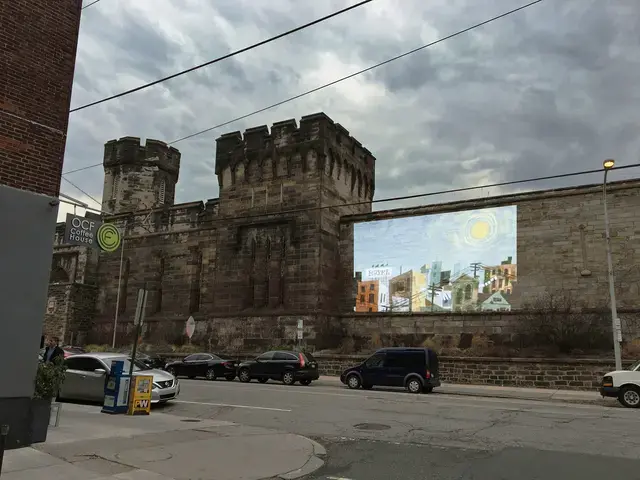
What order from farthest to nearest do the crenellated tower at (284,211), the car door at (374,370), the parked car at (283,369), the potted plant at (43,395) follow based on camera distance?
1. the crenellated tower at (284,211)
2. the parked car at (283,369)
3. the car door at (374,370)
4. the potted plant at (43,395)

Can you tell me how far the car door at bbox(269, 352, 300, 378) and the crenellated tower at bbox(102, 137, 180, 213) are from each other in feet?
83.7

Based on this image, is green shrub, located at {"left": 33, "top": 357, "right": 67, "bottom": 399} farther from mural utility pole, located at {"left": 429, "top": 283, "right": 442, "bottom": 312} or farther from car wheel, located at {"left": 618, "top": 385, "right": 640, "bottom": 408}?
mural utility pole, located at {"left": 429, "top": 283, "right": 442, "bottom": 312}

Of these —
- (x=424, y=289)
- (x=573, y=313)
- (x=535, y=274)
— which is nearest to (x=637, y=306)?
(x=573, y=313)

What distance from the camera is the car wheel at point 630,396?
1678 cm

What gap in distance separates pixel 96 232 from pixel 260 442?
542 cm

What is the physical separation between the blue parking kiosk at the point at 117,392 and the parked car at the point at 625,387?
46.0 feet

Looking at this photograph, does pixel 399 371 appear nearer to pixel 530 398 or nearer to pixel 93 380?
pixel 530 398

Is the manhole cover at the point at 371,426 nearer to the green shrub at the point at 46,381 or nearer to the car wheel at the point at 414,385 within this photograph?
the green shrub at the point at 46,381

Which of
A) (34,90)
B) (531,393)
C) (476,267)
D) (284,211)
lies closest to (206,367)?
(284,211)

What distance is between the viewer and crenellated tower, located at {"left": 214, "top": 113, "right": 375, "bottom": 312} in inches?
1251

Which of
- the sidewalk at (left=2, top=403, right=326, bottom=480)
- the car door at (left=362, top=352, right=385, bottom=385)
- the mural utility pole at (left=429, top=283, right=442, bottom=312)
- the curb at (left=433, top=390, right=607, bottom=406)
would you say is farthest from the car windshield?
the mural utility pole at (left=429, top=283, right=442, bottom=312)

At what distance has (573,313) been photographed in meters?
25.3

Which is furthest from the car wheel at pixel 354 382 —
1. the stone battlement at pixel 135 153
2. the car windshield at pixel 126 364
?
the stone battlement at pixel 135 153

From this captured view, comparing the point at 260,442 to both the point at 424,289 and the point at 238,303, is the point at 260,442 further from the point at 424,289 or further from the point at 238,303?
the point at 238,303
